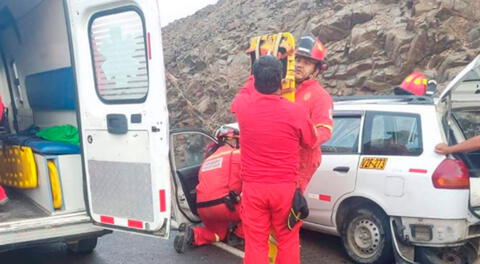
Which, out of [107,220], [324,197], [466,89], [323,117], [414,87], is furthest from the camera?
[414,87]

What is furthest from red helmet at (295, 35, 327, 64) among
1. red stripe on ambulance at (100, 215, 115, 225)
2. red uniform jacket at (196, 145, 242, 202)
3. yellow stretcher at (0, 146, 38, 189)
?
yellow stretcher at (0, 146, 38, 189)

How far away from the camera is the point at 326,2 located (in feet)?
64.9

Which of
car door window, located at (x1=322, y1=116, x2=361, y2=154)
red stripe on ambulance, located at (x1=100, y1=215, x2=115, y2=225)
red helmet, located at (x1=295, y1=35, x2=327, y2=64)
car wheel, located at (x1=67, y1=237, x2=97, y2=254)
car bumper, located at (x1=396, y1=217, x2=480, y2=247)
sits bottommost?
car wheel, located at (x1=67, y1=237, x2=97, y2=254)

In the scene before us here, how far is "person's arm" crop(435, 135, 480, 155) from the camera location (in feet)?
12.8

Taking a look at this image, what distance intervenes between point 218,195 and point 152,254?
1104 millimetres

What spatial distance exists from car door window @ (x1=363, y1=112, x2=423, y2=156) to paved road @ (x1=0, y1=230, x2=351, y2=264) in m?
1.23

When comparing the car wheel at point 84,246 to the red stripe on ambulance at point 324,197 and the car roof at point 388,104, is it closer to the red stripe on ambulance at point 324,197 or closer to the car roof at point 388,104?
the red stripe on ambulance at point 324,197

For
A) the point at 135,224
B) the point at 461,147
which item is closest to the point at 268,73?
the point at 135,224

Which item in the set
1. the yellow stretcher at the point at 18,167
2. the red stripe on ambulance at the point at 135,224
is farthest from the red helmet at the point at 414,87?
the yellow stretcher at the point at 18,167

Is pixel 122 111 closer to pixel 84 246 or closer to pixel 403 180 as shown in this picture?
pixel 84 246

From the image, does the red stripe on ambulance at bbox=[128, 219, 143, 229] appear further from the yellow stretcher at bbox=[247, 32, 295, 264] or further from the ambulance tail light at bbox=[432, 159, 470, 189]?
the ambulance tail light at bbox=[432, 159, 470, 189]

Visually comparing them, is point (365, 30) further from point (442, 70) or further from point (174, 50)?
point (174, 50)

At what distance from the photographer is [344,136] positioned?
16.8 feet

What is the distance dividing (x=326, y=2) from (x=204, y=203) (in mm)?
16255
